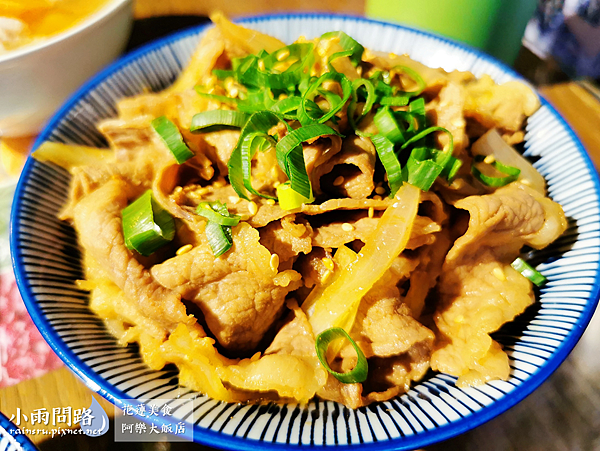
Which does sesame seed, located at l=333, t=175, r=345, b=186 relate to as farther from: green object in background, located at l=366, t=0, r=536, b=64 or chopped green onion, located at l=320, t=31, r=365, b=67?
green object in background, located at l=366, t=0, r=536, b=64

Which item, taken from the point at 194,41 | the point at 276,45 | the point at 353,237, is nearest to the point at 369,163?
the point at 353,237

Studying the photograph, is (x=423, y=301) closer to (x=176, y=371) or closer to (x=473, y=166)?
(x=473, y=166)

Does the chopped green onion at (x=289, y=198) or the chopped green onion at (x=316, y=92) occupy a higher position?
the chopped green onion at (x=316, y=92)

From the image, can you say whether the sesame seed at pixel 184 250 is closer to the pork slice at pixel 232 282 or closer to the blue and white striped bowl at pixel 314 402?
the pork slice at pixel 232 282

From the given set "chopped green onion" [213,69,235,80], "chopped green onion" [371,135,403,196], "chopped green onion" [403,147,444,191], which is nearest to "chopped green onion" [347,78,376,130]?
"chopped green onion" [371,135,403,196]

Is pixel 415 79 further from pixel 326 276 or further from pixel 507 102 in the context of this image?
pixel 326 276

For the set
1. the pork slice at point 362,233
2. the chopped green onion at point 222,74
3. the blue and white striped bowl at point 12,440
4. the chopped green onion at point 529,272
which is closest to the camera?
the blue and white striped bowl at point 12,440

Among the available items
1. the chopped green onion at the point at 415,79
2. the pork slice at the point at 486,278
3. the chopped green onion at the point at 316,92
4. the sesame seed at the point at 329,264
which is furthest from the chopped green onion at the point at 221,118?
the pork slice at the point at 486,278
